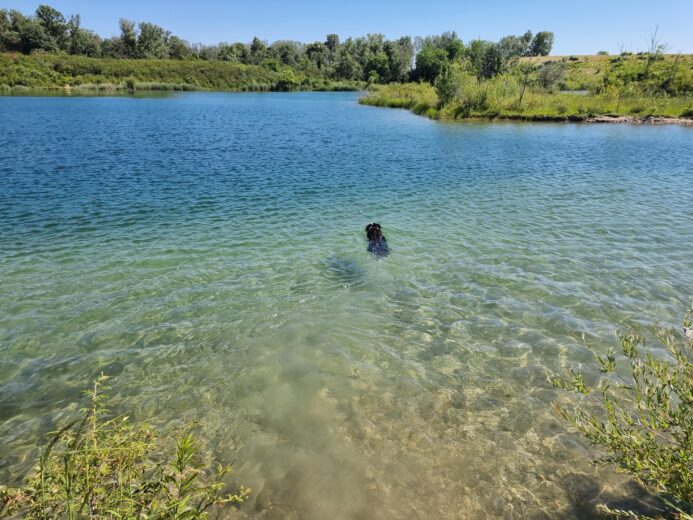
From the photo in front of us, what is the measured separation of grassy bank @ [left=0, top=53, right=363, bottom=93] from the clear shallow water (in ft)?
333

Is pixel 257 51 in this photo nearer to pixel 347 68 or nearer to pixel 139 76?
pixel 347 68

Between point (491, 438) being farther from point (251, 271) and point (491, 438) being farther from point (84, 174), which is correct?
point (84, 174)

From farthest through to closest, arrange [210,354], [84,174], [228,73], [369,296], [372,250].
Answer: [228,73], [84,174], [372,250], [369,296], [210,354]

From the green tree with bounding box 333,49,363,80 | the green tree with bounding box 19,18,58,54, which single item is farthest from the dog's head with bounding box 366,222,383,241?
the green tree with bounding box 19,18,58,54

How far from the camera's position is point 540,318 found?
850 centimetres

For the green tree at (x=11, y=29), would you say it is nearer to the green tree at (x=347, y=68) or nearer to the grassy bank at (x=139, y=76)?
the grassy bank at (x=139, y=76)

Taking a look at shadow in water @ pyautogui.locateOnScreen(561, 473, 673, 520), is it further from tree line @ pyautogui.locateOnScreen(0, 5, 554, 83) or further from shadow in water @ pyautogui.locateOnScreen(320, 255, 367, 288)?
tree line @ pyautogui.locateOnScreen(0, 5, 554, 83)

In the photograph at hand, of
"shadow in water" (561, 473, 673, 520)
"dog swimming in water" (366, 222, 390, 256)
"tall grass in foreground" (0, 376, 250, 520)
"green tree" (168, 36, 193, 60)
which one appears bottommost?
"shadow in water" (561, 473, 673, 520)

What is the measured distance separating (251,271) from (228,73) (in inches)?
5621

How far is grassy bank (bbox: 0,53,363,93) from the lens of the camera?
3760 inches

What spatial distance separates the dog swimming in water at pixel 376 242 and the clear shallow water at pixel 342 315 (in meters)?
0.48

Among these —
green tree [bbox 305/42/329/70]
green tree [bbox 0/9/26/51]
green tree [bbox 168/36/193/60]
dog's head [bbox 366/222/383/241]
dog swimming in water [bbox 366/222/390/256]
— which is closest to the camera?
dog swimming in water [bbox 366/222/390/256]

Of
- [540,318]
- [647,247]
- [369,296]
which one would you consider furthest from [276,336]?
[647,247]

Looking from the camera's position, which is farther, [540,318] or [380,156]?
[380,156]
